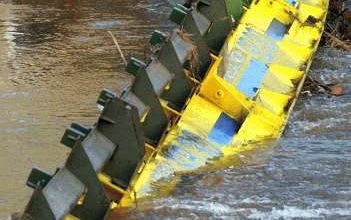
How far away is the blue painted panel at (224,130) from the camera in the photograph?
693 centimetres

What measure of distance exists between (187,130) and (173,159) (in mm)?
483

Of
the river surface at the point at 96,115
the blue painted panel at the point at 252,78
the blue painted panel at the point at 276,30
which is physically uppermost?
the blue painted panel at the point at 276,30

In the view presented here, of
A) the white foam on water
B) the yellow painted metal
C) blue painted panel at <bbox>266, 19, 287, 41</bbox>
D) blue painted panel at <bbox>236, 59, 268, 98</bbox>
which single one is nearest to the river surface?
the white foam on water

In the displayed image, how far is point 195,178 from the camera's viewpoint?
6.27m

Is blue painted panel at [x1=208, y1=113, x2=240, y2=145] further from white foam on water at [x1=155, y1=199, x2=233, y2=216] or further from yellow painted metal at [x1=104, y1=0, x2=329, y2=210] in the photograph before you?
white foam on water at [x1=155, y1=199, x2=233, y2=216]

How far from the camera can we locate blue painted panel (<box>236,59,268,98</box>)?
7793 millimetres

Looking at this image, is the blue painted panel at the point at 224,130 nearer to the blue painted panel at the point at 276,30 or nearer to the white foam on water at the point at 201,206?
the white foam on water at the point at 201,206

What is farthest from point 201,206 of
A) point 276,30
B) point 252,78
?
point 276,30

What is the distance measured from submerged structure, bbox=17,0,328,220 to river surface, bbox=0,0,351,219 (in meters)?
0.29

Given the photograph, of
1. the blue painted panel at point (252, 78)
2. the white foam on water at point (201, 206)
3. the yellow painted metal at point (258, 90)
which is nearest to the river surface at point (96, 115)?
the white foam on water at point (201, 206)

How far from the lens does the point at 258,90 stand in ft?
25.6

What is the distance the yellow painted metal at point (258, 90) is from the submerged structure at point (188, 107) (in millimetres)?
12

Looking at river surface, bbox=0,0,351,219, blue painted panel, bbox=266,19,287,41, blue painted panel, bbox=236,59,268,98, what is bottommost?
river surface, bbox=0,0,351,219

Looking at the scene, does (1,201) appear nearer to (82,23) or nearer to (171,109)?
(171,109)
